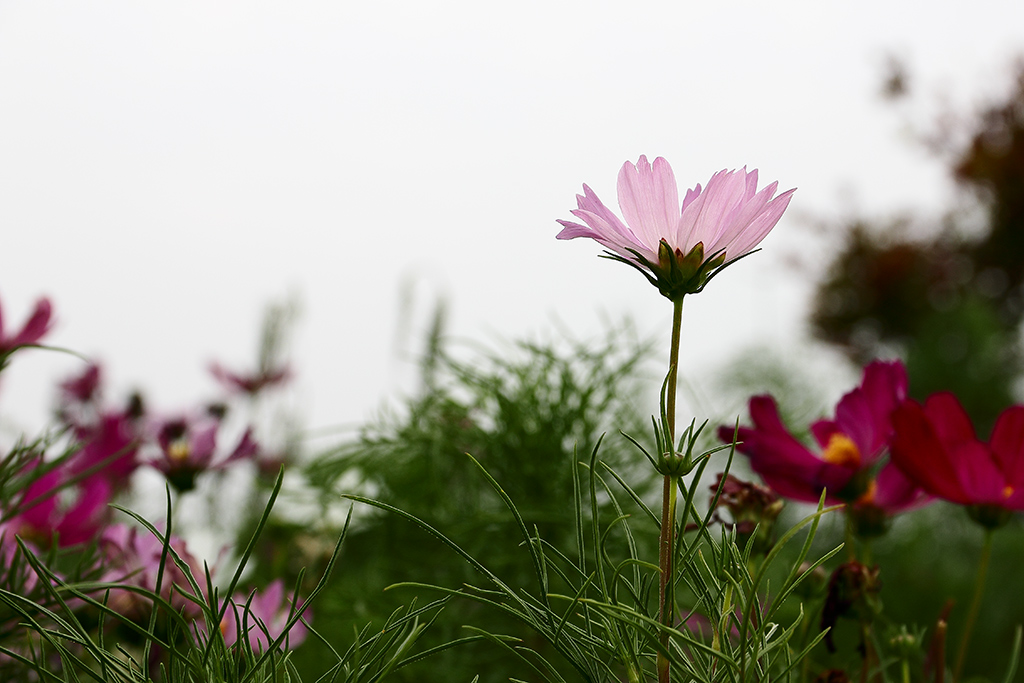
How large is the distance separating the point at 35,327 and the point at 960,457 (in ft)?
1.31

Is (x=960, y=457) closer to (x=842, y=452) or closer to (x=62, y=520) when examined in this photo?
(x=842, y=452)

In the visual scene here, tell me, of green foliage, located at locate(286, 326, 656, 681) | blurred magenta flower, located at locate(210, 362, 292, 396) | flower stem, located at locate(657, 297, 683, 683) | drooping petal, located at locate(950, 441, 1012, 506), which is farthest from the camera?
blurred magenta flower, located at locate(210, 362, 292, 396)

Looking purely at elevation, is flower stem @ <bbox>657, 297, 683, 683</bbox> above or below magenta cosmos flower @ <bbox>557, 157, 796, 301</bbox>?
below

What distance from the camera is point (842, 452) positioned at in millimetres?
315

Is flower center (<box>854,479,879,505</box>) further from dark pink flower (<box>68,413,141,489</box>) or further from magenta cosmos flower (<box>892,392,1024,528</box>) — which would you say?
dark pink flower (<box>68,413,141,489</box>)

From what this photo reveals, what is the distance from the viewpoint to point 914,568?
47.6 inches

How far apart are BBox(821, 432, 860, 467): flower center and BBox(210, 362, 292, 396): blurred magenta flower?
1.01m

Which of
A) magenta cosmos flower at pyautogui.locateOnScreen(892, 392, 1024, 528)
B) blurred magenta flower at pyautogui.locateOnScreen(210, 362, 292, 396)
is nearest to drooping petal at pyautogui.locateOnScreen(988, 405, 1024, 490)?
magenta cosmos flower at pyautogui.locateOnScreen(892, 392, 1024, 528)

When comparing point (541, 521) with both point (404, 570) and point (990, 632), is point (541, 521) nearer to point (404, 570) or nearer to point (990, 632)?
point (404, 570)

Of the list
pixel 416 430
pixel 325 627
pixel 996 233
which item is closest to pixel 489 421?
pixel 416 430

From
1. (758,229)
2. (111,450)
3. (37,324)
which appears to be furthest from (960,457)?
(111,450)

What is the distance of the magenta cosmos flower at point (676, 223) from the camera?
19cm

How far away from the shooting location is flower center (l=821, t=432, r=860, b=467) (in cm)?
31

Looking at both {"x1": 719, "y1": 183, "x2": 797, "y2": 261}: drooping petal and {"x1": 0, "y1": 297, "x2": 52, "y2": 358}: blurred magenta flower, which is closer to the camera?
{"x1": 719, "y1": 183, "x2": 797, "y2": 261}: drooping petal
